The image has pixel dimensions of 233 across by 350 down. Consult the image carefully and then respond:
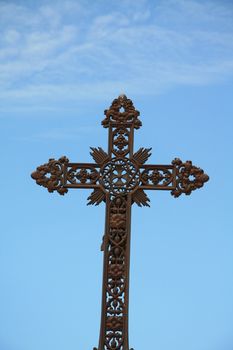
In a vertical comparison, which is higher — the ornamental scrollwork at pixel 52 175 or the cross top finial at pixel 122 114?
the cross top finial at pixel 122 114

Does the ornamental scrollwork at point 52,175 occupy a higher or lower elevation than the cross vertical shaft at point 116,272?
higher

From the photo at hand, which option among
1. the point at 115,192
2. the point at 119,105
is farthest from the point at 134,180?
the point at 119,105

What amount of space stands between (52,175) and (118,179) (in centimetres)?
71

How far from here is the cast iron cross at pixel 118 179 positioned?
8.99 meters

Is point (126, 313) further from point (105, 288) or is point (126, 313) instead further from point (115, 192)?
point (115, 192)

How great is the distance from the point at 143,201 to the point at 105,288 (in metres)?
1.00

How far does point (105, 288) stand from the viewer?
29.2ft

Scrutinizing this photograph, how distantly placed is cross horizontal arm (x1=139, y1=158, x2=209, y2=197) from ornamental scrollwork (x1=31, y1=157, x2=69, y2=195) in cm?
85

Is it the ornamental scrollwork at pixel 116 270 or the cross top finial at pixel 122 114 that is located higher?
the cross top finial at pixel 122 114

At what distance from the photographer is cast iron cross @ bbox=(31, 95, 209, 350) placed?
899 centimetres

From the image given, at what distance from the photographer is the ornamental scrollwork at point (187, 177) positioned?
30.3 feet

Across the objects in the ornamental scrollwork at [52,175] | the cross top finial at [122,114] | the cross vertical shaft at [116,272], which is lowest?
the cross vertical shaft at [116,272]

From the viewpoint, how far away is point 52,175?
9.29 metres

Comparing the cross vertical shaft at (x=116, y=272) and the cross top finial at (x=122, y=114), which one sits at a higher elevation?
the cross top finial at (x=122, y=114)
